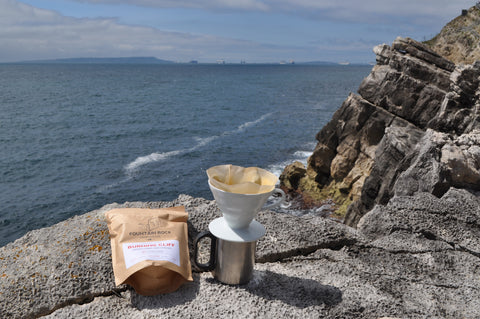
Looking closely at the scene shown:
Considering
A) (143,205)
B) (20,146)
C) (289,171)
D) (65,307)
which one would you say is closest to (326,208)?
(289,171)

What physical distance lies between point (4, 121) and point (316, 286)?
53210mm

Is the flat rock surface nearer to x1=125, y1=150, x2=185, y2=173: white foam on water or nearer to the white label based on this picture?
the white label

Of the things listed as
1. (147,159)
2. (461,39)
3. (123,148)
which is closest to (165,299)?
(147,159)

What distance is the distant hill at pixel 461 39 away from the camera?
32594 millimetres

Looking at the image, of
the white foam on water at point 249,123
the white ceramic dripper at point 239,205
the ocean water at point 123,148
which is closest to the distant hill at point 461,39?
the ocean water at point 123,148

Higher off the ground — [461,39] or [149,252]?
[461,39]

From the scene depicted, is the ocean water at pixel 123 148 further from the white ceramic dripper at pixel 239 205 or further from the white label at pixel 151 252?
the white ceramic dripper at pixel 239 205

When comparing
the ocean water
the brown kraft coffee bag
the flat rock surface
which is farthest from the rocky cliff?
the ocean water

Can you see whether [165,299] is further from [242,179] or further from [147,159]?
[147,159]

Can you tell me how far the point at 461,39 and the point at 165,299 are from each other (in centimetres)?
4097

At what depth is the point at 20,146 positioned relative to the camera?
3544 centimetres

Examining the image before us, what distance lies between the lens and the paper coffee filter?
134 inches

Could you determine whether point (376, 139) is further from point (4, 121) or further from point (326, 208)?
point (4, 121)

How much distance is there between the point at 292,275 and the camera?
394 centimetres
